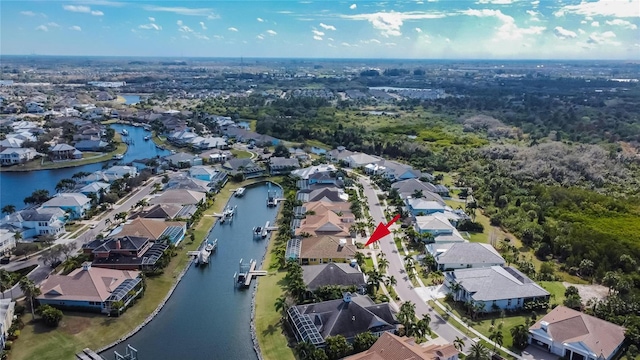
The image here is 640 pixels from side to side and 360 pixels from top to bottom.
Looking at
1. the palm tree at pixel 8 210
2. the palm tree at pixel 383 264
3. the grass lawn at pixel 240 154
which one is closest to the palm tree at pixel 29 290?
the palm tree at pixel 8 210

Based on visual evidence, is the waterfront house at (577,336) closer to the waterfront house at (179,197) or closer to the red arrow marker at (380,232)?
the red arrow marker at (380,232)

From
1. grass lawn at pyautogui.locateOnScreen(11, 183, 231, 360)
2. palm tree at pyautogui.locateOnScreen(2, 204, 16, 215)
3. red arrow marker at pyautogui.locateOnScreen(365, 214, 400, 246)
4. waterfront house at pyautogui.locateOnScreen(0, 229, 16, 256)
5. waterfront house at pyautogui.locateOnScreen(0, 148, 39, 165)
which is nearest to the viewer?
grass lawn at pyautogui.locateOnScreen(11, 183, 231, 360)

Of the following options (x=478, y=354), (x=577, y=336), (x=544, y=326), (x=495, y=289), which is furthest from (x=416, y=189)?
(x=478, y=354)

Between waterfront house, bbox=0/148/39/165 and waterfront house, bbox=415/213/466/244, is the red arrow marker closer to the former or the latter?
waterfront house, bbox=415/213/466/244

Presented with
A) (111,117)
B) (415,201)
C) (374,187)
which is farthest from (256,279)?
(111,117)

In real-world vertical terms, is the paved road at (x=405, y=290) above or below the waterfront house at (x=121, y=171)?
below

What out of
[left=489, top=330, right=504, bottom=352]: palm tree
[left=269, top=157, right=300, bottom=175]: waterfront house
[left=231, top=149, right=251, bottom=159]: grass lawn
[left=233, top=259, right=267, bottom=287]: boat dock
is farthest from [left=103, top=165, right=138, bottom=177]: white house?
[left=489, top=330, right=504, bottom=352]: palm tree

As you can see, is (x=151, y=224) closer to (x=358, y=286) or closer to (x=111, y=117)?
(x=358, y=286)
